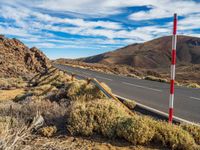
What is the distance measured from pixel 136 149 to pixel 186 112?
4.51 metres

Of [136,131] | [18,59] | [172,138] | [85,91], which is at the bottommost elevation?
[172,138]

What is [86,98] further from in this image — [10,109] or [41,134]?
[41,134]

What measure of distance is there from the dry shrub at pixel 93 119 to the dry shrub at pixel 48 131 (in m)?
0.30

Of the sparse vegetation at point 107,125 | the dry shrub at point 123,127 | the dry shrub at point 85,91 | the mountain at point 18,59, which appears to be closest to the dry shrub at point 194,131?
the sparse vegetation at point 107,125

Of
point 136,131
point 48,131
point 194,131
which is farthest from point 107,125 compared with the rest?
point 194,131

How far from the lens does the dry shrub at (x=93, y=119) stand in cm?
535

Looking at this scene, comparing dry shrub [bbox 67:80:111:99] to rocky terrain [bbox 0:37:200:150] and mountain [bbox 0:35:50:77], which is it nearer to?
rocky terrain [bbox 0:37:200:150]

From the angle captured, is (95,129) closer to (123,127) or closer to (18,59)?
(123,127)

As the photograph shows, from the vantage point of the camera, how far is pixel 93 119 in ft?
18.3

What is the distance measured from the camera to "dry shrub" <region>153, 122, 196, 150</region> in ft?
15.9

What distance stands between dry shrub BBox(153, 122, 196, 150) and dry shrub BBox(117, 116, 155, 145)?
0.15 metres

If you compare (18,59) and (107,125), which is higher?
(18,59)

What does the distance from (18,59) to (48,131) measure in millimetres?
→ 30749

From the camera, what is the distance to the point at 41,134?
534 centimetres
